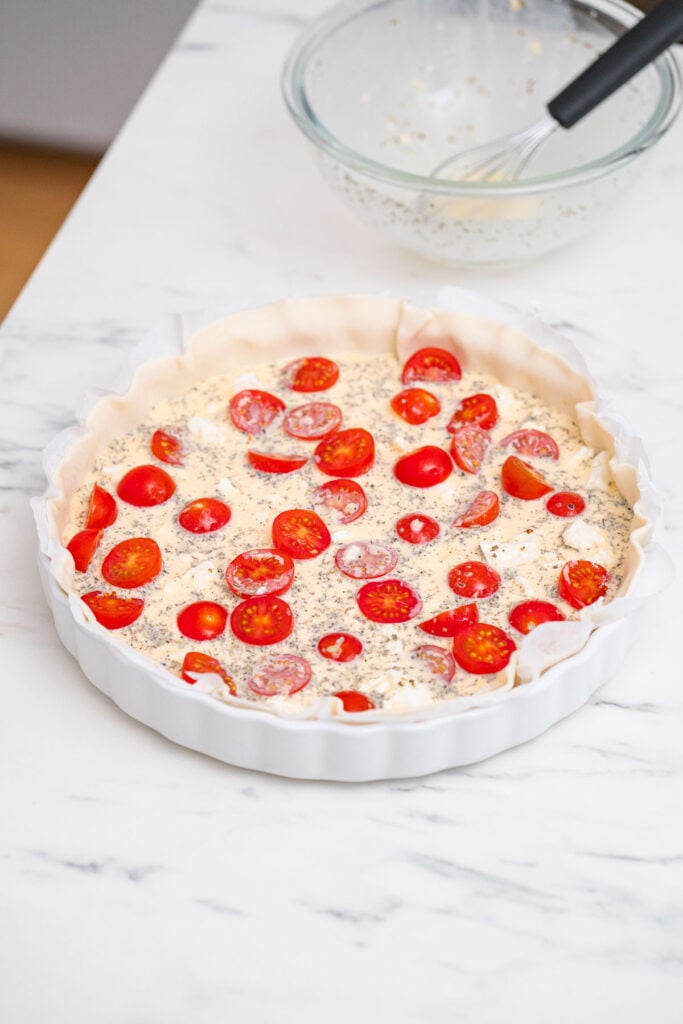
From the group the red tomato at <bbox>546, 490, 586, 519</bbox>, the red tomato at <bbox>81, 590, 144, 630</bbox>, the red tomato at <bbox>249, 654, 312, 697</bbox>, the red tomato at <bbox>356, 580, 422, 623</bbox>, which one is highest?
the red tomato at <bbox>546, 490, 586, 519</bbox>

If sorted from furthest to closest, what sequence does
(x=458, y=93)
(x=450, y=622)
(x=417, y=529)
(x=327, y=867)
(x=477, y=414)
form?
(x=458, y=93) → (x=477, y=414) → (x=417, y=529) → (x=450, y=622) → (x=327, y=867)

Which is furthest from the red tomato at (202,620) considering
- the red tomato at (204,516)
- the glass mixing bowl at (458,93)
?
the glass mixing bowl at (458,93)

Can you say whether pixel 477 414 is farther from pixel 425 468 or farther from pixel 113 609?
pixel 113 609

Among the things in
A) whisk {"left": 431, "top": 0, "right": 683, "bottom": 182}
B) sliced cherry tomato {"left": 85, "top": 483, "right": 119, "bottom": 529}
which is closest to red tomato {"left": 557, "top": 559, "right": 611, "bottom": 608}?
sliced cherry tomato {"left": 85, "top": 483, "right": 119, "bottom": 529}

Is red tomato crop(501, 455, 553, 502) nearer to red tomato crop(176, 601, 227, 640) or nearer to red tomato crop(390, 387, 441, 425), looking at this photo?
red tomato crop(390, 387, 441, 425)

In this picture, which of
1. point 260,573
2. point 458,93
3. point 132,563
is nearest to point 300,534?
point 260,573

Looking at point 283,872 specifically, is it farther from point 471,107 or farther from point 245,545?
point 471,107

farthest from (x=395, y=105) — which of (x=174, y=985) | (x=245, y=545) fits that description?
(x=174, y=985)
